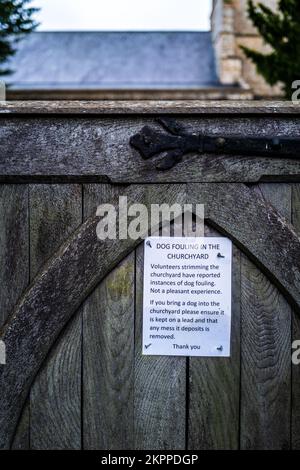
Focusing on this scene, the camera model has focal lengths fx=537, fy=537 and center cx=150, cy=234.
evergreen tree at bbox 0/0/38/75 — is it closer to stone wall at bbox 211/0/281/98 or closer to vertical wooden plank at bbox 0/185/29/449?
vertical wooden plank at bbox 0/185/29/449

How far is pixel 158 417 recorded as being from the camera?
166cm

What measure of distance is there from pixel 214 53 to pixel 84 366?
23842mm

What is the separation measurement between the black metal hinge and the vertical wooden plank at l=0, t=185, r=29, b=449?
39 centimetres

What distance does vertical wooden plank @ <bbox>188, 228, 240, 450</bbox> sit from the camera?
5.45ft

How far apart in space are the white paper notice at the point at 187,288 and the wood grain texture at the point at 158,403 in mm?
77

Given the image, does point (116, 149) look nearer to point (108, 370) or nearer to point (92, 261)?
point (92, 261)

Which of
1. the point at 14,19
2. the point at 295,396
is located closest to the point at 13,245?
the point at 295,396

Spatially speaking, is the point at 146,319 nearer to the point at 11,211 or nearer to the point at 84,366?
the point at 84,366

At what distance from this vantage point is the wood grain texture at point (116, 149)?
1.58 meters

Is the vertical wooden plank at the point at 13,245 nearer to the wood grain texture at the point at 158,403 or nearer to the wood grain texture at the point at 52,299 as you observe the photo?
the wood grain texture at the point at 52,299

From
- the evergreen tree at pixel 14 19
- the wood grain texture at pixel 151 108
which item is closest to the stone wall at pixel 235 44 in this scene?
the evergreen tree at pixel 14 19

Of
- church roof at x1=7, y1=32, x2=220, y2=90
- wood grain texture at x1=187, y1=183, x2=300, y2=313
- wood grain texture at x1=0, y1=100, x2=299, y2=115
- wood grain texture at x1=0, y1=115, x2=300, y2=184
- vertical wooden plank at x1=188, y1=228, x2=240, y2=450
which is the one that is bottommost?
vertical wooden plank at x1=188, y1=228, x2=240, y2=450

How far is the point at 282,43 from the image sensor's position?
24.1 ft

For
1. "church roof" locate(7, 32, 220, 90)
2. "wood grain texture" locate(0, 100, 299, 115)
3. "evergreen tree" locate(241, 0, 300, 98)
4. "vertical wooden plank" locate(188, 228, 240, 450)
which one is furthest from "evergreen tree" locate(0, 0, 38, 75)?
"church roof" locate(7, 32, 220, 90)
